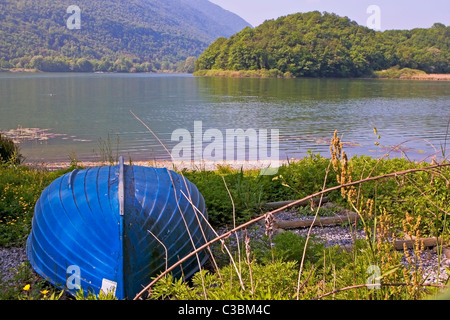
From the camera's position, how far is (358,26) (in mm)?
134625

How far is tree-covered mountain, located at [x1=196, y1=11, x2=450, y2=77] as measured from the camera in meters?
112

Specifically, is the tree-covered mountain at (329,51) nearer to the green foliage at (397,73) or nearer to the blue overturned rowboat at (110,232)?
the green foliage at (397,73)

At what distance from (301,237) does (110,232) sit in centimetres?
217

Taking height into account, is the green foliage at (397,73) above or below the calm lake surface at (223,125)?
above

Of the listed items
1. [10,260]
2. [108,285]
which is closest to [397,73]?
[10,260]

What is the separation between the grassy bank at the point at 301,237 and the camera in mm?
2785

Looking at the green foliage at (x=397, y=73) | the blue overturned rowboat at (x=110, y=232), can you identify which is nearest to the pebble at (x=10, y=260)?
the blue overturned rowboat at (x=110, y=232)

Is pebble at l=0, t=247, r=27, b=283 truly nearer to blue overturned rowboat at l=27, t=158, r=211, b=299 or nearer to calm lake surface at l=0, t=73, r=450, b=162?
blue overturned rowboat at l=27, t=158, r=211, b=299

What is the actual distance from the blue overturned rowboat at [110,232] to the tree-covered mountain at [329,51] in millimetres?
108600

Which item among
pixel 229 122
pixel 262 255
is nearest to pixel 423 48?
pixel 229 122

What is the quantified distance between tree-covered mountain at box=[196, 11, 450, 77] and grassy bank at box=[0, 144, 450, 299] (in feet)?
347

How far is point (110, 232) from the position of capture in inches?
168

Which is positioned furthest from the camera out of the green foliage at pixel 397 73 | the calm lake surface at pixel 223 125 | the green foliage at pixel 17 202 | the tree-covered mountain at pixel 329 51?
the tree-covered mountain at pixel 329 51
